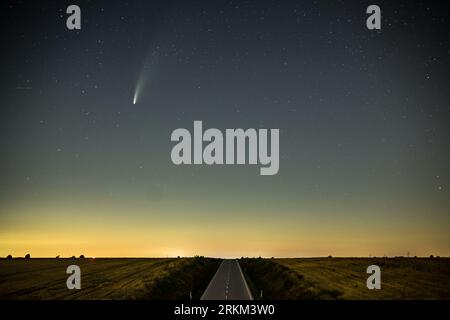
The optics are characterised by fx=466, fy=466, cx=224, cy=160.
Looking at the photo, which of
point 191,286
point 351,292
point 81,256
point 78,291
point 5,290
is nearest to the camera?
point 351,292

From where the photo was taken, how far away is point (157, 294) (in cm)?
3412

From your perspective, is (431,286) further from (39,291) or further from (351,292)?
(39,291)

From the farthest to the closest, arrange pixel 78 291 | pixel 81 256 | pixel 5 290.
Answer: pixel 81 256 < pixel 5 290 < pixel 78 291

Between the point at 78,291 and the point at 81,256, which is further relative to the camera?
the point at 81,256
